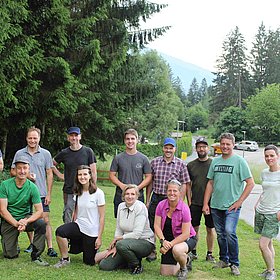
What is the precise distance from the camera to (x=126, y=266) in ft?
17.9

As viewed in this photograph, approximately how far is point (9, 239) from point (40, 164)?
108cm

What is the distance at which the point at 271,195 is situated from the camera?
17.0 ft

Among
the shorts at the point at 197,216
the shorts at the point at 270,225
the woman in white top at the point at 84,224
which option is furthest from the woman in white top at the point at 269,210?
the woman in white top at the point at 84,224

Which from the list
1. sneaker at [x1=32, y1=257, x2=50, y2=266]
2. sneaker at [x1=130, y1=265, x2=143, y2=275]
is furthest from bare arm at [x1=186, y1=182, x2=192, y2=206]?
sneaker at [x1=32, y1=257, x2=50, y2=266]

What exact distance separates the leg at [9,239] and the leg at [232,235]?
2.78 m

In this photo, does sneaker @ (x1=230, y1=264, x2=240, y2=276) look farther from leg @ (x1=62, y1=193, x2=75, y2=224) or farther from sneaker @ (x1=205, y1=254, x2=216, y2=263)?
leg @ (x1=62, y1=193, x2=75, y2=224)

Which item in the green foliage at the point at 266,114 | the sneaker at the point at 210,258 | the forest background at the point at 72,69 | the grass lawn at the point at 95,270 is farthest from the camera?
the green foliage at the point at 266,114

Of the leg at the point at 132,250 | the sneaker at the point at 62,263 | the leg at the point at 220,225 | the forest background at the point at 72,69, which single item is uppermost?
the forest background at the point at 72,69

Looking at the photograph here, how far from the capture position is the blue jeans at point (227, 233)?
5.30 metres

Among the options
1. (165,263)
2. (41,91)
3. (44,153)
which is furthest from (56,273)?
(41,91)

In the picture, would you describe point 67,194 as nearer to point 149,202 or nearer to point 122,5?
point 149,202

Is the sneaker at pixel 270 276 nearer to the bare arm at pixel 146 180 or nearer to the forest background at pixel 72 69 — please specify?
the bare arm at pixel 146 180

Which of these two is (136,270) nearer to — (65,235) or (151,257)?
(151,257)

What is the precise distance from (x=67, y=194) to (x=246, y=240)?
13.8 feet
